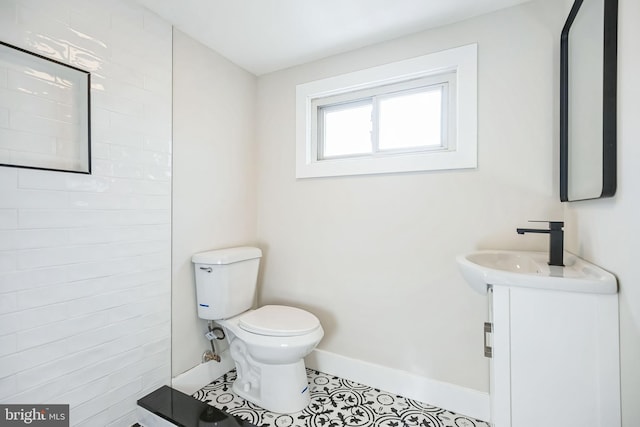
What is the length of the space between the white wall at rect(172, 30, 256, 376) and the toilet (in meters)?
0.10

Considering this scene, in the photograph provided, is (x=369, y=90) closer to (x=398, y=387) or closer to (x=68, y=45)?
(x=68, y=45)

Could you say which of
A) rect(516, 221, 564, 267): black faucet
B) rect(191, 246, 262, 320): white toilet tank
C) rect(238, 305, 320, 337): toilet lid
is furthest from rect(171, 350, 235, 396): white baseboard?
rect(516, 221, 564, 267): black faucet

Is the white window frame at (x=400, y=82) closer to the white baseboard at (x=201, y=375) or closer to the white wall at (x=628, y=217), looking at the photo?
the white wall at (x=628, y=217)

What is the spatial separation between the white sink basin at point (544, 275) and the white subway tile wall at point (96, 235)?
1.58 m

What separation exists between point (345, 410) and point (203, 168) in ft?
5.45

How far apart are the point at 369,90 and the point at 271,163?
874 millimetres

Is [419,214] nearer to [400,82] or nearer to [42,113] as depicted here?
[400,82]

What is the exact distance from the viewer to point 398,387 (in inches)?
69.2

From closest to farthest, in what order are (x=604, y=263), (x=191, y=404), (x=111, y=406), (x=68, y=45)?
(x=604, y=263), (x=68, y=45), (x=111, y=406), (x=191, y=404)

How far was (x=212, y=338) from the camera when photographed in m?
1.88

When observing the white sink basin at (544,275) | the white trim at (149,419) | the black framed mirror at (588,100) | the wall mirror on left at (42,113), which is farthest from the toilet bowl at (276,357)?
the black framed mirror at (588,100)

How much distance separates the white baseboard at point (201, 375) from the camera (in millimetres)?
1724

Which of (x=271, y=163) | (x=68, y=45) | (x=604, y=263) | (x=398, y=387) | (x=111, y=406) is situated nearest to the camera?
(x=604, y=263)

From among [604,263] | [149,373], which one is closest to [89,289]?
[149,373]
